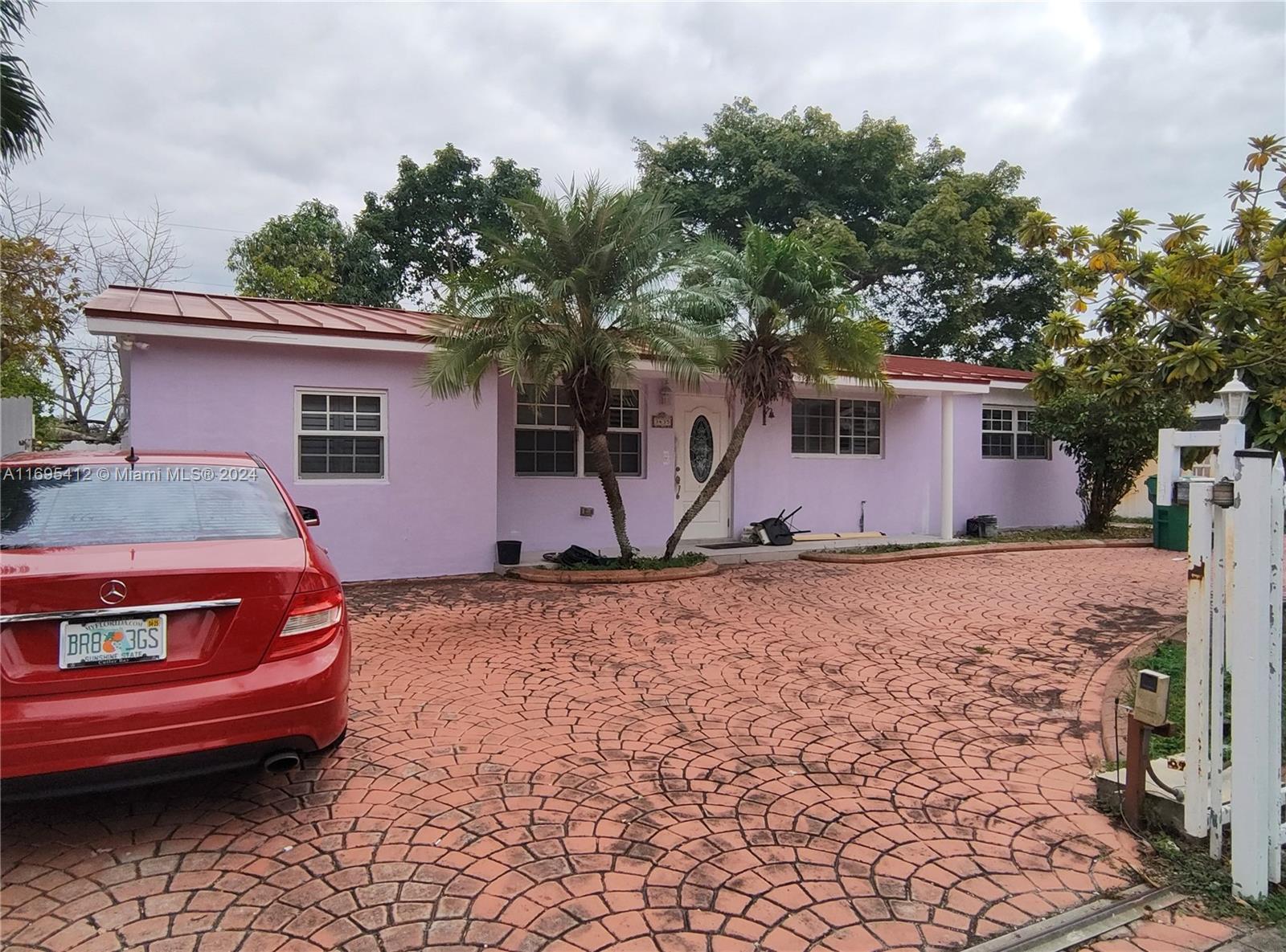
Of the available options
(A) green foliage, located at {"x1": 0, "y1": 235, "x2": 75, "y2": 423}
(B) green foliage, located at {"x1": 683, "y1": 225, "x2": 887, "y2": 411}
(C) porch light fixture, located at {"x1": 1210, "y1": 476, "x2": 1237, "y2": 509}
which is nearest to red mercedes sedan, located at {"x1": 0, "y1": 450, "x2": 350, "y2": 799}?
(C) porch light fixture, located at {"x1": 1210, "y1": 476, "x2": 1237, "y2": 509}

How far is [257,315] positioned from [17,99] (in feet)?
12.9

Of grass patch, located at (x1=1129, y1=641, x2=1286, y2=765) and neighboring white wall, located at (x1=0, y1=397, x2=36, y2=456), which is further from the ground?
neighboring white wall, located at (x1=0, y1=397, x2=36, y2=456)

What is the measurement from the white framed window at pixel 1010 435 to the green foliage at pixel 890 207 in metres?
7.92

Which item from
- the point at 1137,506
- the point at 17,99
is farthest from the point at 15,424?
the point at 1137,506

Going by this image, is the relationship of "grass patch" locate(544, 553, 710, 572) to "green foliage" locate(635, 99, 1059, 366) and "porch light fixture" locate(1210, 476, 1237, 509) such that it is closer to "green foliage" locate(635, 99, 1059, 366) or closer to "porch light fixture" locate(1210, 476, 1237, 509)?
"porch light fixture" locate(1210, 476, 1237, 509)

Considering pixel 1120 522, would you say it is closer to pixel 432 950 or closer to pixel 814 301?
pixel 814 301

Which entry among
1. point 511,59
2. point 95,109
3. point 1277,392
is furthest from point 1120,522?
point 95,109

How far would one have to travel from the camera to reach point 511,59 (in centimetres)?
1144

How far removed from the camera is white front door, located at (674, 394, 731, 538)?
39.0 feet

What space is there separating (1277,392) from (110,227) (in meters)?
21.4

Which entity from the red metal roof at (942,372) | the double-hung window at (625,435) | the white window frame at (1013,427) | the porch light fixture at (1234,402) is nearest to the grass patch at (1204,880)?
the porch light fixture at (1234,402)

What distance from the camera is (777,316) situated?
9219mm

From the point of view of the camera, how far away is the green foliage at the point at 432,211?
22.8m

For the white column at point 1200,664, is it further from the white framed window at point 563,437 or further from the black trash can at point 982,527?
the black trash can at point 982,527
